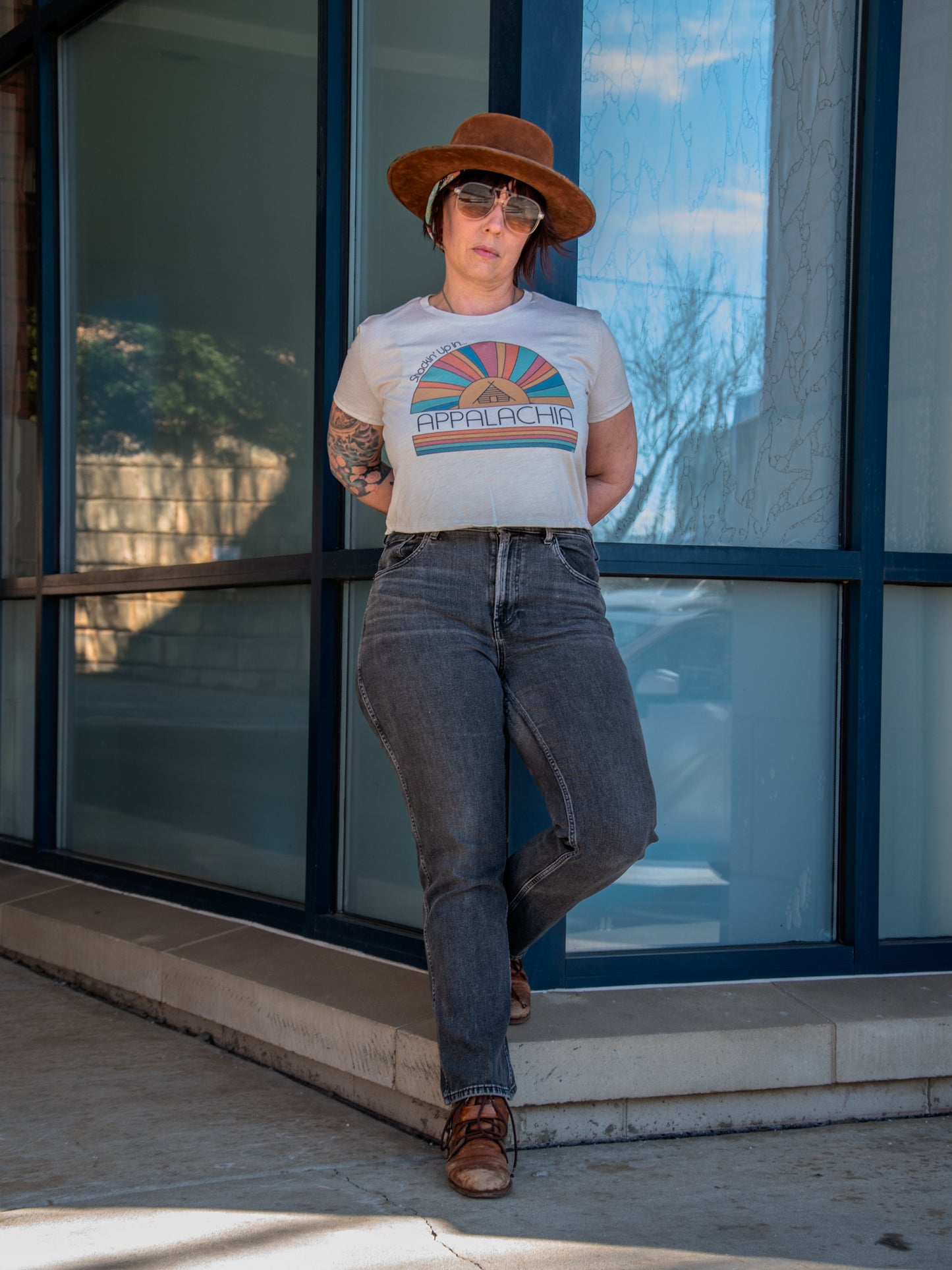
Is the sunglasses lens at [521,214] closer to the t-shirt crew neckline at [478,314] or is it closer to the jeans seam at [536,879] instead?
the t-shirt crew neckline at [478,314]

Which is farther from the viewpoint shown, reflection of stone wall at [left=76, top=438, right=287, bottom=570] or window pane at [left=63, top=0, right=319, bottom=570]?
reflection of stone wall at [left=76, top=438, right=287, bottom=570]

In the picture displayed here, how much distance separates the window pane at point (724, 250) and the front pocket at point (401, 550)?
0.72m

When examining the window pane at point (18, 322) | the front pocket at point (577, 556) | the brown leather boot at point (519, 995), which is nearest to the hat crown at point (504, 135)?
the front pocket at point (577, 556)

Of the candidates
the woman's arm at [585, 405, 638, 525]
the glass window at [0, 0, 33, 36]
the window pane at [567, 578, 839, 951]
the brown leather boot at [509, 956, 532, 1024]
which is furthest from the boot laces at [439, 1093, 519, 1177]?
the glass window at [0, 0, 33, 36]

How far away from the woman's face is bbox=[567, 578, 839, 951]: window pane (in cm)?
86

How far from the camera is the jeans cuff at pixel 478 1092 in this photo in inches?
95.9

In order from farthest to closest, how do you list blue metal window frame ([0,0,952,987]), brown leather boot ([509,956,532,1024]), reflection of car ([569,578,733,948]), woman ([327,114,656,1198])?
1. reflection of car ([569,578,733,948])
2. blue metal window frame ([0,0,952,987])
3. brown leather boot ([509,956,532,1024])
4. woman ([327,114,656,1198])

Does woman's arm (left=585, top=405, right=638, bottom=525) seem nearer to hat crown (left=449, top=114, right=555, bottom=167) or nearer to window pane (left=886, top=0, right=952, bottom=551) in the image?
hat crown (left=449, top=114, right=555, bottom=167)

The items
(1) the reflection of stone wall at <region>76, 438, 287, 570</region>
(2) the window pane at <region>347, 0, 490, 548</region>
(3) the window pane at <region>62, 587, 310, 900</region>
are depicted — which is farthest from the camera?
(1) the reflection of stone wall at <region>76, 438, 287, 570</region>

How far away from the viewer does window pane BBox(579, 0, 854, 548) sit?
10.6 feet

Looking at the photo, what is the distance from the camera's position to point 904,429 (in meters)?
3.42

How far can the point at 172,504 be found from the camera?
427 cm

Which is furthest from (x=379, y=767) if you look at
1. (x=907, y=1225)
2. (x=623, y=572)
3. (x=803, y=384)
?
(x=907, y=1225)

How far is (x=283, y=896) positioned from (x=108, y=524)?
158 cm
